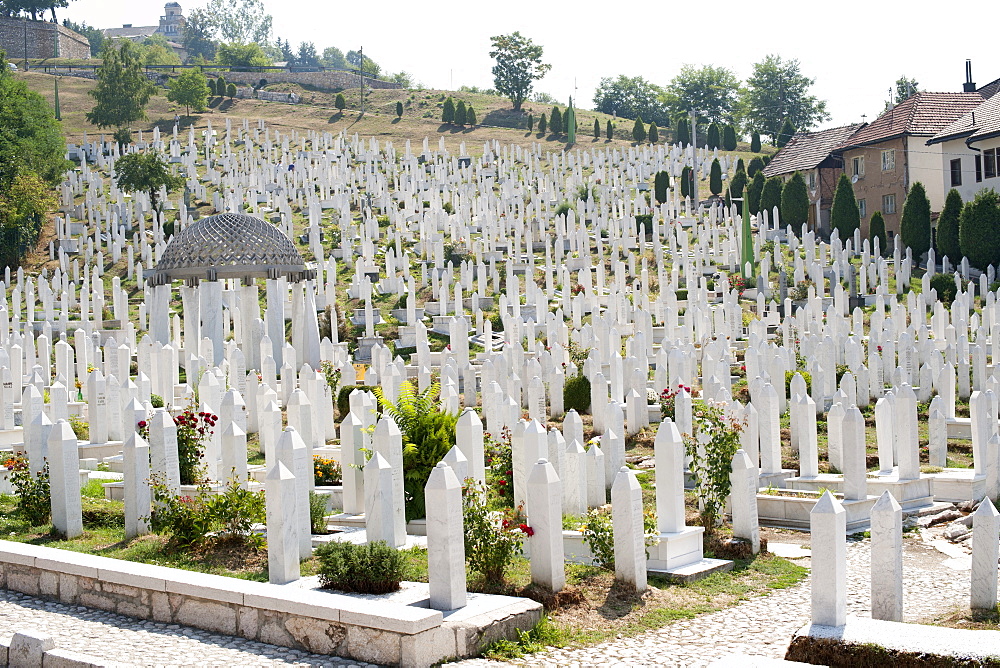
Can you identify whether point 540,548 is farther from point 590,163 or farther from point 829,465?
point 590,163

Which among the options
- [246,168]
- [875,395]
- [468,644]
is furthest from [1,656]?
[246,168]

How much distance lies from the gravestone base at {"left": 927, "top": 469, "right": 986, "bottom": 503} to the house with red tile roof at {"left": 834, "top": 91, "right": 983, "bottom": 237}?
3185cm

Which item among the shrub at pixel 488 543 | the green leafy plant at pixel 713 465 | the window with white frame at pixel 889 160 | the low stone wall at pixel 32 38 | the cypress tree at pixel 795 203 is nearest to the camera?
the shrub at pixel 488 543

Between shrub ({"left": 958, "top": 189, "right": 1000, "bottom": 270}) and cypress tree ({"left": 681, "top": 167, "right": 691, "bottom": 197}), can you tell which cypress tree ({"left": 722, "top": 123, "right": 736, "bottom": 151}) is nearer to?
cypress tree ({"left": 681, "top": 167, "right": 691, "bottom": 197})

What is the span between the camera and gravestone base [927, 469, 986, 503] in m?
11.8

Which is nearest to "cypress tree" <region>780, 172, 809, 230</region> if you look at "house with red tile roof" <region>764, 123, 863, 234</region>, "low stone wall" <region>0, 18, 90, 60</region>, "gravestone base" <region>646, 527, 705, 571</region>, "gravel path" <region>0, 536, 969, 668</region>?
"house with red tile roof" <region>764, 123, 863, 234</region>

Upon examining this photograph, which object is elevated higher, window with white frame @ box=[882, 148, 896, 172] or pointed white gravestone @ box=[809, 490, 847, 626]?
window with white frame @ box=[882, 148, 896, 172]

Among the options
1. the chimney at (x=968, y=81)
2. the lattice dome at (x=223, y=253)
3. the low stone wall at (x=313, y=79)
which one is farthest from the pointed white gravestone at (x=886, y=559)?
the low stone wall at (x=313, y=79)

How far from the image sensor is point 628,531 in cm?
798

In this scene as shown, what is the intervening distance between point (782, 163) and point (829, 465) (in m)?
39.9

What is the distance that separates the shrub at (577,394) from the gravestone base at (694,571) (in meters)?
8.90

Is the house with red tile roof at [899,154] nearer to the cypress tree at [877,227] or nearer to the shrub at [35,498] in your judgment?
the cypress tree at [877,227]

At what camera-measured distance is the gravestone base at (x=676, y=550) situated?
8.69 metres

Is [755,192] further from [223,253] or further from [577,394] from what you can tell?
[577,394]
